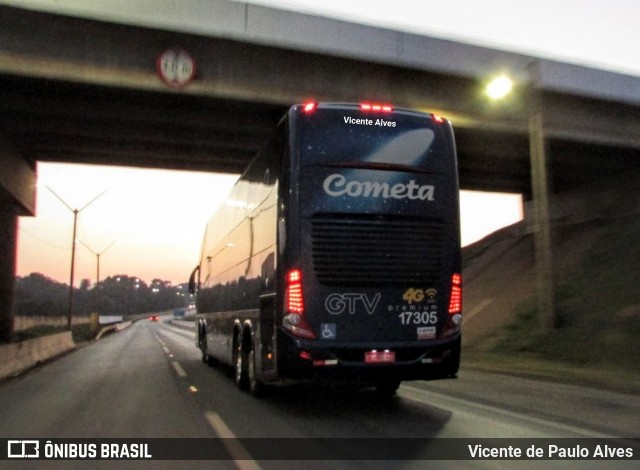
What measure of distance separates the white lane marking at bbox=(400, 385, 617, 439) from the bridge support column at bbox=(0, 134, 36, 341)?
16.2m

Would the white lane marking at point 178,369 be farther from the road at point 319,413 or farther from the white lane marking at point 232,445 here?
the white lane marking at point 232,445

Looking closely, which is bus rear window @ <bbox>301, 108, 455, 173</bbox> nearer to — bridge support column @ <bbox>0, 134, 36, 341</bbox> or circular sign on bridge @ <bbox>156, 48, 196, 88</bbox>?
circular sign on bridge @ <bbox>156, 48, 196, 88</bbox>

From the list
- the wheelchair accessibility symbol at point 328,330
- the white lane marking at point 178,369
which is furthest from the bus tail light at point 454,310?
the white lane marking at point 178,369

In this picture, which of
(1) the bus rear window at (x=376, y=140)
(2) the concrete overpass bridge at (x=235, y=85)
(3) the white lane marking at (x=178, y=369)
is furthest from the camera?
(2) the concrete overpass bridge at (x=235, y=85)

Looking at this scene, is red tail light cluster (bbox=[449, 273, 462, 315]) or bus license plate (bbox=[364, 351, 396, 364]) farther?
red tail light cluster (bbox=[449, 273, 462, 315])

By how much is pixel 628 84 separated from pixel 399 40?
29.5ft

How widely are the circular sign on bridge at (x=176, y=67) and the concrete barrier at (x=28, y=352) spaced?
846 centimetres

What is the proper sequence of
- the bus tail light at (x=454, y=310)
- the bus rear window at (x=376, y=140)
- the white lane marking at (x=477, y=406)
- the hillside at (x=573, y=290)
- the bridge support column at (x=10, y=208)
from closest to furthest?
the white lane marking at (x=477, y=406), the bus rear window at (x=376, y=140), the bus tail light at (x=454, y=310), the hillside at (x=573, y=290), the bridge support column at (x=10, y=208)

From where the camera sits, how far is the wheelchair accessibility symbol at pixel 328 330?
29.4 ft

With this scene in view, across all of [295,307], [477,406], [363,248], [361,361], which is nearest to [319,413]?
[361,361]

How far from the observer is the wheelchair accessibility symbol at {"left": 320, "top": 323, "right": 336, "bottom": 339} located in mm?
8953

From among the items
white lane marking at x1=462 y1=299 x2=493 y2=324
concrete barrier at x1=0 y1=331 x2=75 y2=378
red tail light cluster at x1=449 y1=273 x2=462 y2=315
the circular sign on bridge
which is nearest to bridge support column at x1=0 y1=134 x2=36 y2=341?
concrete barrier at x1=0 y1=331 x2=75 y2=378

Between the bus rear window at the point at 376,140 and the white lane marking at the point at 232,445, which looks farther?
the bus rear window at the point at 376,140

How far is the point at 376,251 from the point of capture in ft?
30.4
